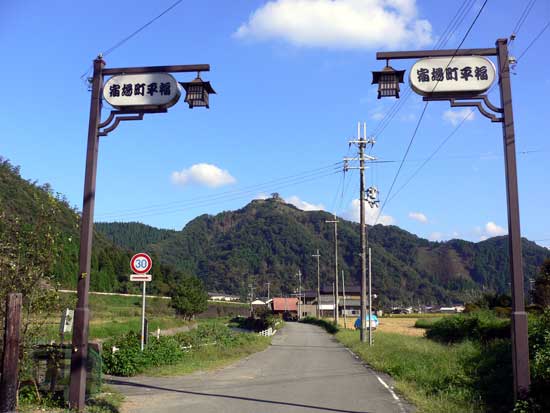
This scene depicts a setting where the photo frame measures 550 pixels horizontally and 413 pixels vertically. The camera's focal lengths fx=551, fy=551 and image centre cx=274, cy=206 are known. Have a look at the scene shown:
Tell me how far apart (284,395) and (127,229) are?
186m

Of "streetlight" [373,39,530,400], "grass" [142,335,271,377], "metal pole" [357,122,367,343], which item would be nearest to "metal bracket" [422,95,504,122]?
"streetlight" [373,39,530,400]

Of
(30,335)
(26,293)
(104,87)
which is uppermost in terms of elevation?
(104,87)

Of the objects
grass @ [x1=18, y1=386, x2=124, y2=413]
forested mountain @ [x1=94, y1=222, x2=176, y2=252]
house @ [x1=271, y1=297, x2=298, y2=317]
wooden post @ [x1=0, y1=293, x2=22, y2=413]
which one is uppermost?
forested mountain @ [x1=94, y1=222, x2=176, y2=252]

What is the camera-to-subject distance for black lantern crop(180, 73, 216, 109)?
10523 millimetres

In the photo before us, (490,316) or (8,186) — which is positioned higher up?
(8,186)

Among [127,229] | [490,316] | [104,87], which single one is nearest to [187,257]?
[127,229]

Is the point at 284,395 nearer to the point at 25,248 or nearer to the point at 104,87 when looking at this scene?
the point at 25,248

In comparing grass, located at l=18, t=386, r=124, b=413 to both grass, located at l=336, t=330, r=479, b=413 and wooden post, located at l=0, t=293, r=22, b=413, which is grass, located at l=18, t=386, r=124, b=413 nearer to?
wooden post, located at l=0, t=293, r=22, b=413

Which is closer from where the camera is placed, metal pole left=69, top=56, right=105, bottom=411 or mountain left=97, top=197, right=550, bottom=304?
metal pole left=69, top=56, right=105, bottom=411

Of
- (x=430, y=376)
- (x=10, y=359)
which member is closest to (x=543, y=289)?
(x=430, y=376)

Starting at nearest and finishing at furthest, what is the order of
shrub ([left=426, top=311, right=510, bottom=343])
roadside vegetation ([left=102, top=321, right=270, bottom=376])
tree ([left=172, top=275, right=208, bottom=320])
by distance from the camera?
roadside vegetation ([left=102, top=321, right=270, bottom=376]) → shrub ([left=426, top=311, right=510, bottom=343]) → tree ([left=172, top=275, right=208, bottom=320])

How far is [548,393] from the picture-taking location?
8383 millimetres

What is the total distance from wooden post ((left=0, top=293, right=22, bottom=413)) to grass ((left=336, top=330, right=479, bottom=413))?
700 cm

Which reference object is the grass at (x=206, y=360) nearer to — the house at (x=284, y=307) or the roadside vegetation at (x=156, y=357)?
the roadside vegetation at (x=156, y=357)
